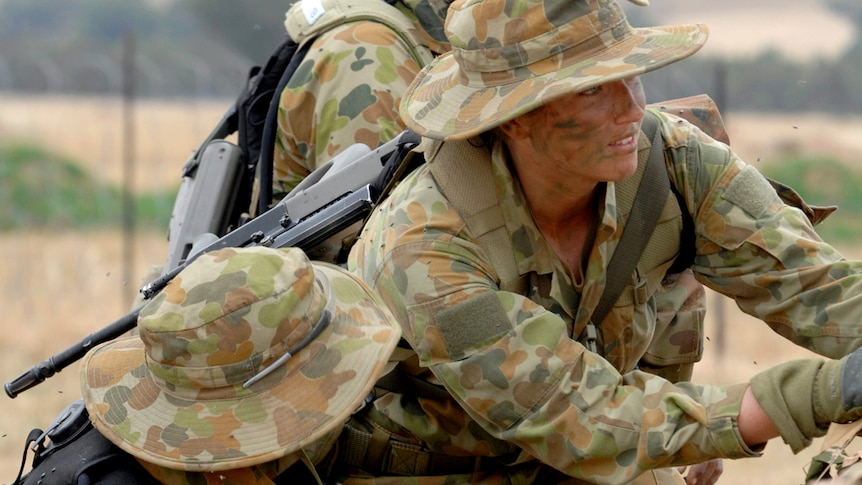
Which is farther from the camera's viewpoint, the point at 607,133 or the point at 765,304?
the point at 765,304

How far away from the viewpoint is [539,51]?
3.20m

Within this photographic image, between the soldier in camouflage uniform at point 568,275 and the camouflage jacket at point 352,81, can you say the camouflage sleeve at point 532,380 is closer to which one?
the soldier in camouflage uniform at point 568,275

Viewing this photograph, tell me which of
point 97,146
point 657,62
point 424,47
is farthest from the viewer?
point 97,146

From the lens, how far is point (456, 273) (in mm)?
3225

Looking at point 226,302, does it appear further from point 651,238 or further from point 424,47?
point 424,47

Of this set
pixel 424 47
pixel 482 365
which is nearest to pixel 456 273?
pixel 482 365

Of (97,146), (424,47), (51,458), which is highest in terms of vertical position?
(424,47)

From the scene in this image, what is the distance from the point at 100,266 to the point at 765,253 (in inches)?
393

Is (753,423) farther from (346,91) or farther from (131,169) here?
(131,169)

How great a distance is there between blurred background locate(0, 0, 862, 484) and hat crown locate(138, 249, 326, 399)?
235 centimetres

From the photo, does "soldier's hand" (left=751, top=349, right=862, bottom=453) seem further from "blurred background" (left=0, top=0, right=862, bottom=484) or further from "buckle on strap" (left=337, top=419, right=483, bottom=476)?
"blurred background" (left=0, top=0, right=862, bottom=484)

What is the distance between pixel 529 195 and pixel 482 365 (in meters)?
0.51

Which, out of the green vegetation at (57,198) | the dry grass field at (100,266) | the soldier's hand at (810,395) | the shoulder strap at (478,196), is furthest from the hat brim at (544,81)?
the green vegetation at (57,198)

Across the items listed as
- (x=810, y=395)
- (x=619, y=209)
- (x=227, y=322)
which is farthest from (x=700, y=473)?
(x=227, y=322)
